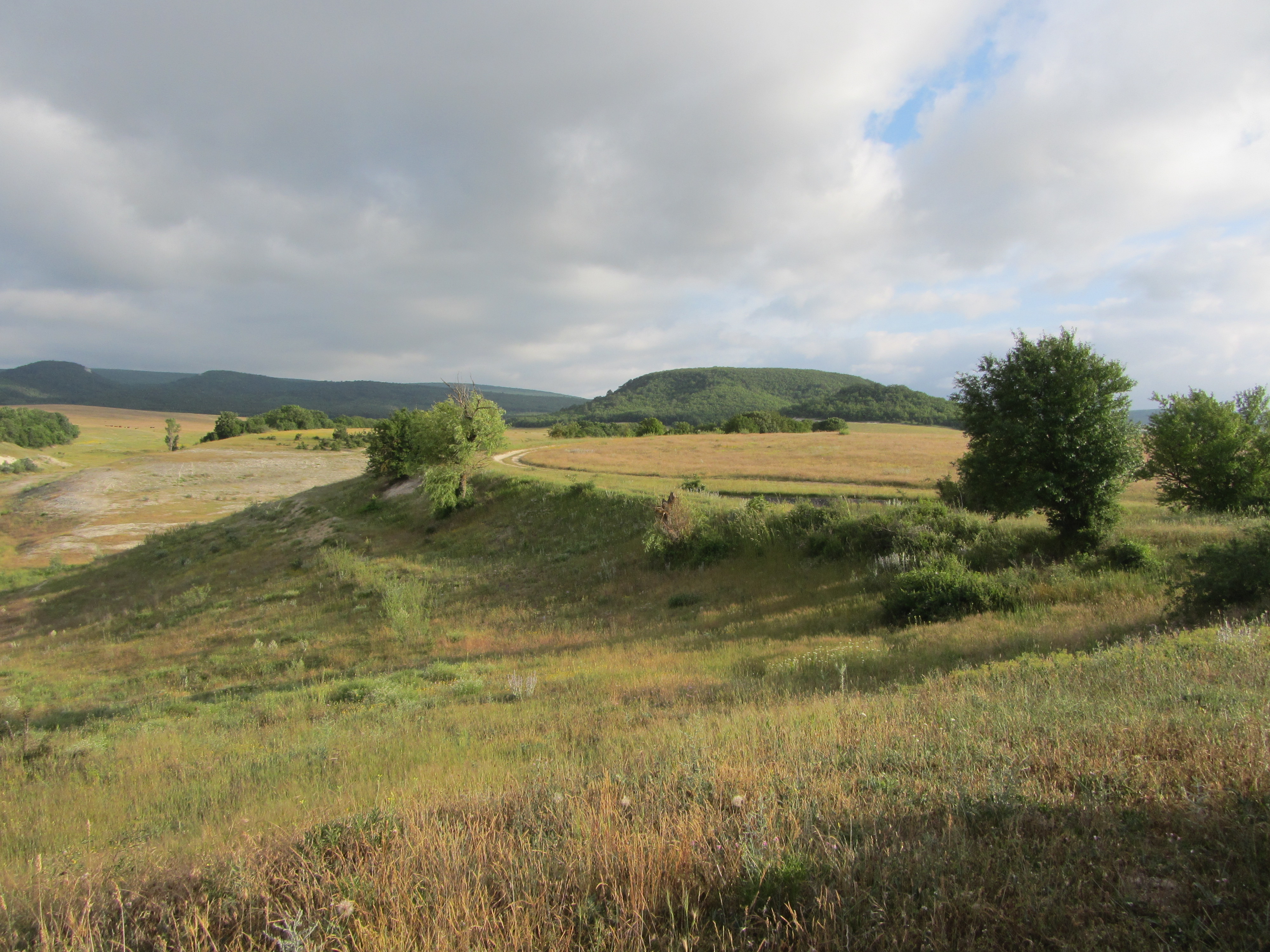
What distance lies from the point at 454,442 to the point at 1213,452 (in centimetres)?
3585

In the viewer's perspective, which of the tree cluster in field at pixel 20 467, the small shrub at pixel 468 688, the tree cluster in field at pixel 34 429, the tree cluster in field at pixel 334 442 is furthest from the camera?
the tree cluster in field at pixel 34 429

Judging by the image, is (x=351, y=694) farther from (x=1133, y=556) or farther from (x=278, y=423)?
(x=278, y=423)

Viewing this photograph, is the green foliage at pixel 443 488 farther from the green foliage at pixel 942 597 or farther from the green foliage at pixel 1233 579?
the green foliage at pixel 1233 579

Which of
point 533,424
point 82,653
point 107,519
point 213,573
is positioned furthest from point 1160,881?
point 533,424

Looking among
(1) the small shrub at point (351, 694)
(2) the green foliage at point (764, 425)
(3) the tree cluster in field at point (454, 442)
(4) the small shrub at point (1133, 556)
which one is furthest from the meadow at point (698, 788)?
(2) the green foliage at point (764, 425)

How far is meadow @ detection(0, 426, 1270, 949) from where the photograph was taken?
2879mm

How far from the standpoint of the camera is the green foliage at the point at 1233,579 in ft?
30.7

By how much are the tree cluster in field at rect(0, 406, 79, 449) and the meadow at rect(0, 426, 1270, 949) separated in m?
156

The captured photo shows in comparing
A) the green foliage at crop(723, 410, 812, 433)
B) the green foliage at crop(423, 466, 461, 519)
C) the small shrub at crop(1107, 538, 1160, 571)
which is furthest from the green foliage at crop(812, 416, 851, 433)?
the small shrub at crop(1107, 538, 1160, 571)

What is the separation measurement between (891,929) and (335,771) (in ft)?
21.3

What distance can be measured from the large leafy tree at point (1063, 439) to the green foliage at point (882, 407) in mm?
109394

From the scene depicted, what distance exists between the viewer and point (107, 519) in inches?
2179

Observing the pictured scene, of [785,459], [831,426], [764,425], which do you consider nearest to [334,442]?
[764,425]

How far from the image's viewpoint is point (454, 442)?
113 ft
